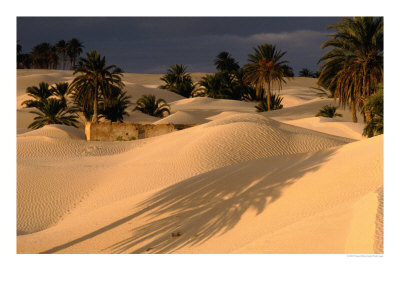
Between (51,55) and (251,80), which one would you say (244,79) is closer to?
(251,80)

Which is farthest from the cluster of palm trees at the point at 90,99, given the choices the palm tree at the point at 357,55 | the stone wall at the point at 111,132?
the palm tree at the point at 357,55

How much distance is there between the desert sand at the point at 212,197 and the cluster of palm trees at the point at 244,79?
2629cm

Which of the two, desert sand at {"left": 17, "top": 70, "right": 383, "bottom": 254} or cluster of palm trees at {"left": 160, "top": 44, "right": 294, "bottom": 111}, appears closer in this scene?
desert sand at {"left": 17, "top": 70, "right": 383, "bottom": 254}

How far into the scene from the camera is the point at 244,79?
56.2 meters

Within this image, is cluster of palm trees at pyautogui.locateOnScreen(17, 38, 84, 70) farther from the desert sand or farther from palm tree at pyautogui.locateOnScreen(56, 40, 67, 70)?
the desert sand

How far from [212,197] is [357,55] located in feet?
65.4

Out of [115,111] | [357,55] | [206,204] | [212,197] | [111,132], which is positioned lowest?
[206,204]

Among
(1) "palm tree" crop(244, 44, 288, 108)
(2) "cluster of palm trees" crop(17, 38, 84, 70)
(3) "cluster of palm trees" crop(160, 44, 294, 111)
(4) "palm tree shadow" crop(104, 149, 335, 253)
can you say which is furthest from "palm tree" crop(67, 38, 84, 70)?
(4) "palm tree shadow" crop(104, 149, 335, 253)

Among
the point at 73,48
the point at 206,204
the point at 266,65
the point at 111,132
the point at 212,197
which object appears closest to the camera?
the point at 206,204

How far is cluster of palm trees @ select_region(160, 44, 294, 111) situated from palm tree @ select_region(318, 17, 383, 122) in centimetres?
1907

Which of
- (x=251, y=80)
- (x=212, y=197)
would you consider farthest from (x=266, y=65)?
(x=212, y=197)

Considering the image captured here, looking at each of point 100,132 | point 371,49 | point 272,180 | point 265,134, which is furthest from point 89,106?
point 272,180

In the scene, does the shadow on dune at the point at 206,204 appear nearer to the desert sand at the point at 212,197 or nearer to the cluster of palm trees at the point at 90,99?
the desert sand at the point at 212,197

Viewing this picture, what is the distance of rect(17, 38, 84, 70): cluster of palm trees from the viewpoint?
103m
